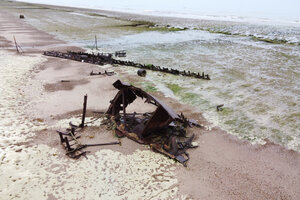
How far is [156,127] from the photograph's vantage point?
34.1ft

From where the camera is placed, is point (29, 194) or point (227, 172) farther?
point (227, 172)

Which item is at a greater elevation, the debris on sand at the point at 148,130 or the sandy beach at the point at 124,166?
the debris on sand at the point at 148,130

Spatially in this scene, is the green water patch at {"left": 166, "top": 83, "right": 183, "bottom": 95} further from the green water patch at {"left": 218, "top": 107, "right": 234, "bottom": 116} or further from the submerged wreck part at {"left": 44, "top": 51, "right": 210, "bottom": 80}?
the green water patch at {"left": 218, "top": 107, "right": 234, "bottom": 116}

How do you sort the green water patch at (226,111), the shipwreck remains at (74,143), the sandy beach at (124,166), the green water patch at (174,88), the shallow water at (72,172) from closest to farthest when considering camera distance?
the shallow water at (72,172), the sandy beach at (124,166), the shipwreck remains at (74,143), the green water patch at (226,111), the green water patch at (174,88)

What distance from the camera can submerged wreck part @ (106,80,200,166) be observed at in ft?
32.1

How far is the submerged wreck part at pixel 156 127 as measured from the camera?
9789mm

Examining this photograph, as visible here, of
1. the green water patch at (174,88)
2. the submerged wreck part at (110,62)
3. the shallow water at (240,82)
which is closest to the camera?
the shallow water at (240,82)

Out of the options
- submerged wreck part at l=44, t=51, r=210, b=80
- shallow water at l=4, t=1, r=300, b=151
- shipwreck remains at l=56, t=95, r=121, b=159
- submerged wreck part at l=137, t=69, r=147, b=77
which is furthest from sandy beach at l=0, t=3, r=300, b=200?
submerged wreck part at l=137, t=69, r=147, b=77

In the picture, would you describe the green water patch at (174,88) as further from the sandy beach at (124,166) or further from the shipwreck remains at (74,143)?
the shipwreck remains at (74,143)

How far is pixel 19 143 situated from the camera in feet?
34.0

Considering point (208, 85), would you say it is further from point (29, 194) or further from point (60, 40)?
point (60, 40)

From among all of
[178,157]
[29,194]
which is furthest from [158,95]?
[29,194]

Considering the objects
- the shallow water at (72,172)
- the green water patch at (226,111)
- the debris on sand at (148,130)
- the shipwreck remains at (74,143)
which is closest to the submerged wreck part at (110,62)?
the green water patch at (226,111)

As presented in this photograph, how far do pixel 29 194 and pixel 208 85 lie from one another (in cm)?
1477
